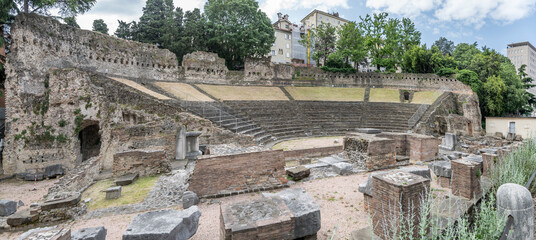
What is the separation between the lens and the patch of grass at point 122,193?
20.8 feet

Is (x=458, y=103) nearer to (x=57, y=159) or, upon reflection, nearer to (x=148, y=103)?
(x=148, y=103)

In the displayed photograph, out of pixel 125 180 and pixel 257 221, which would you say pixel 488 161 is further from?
pixel 125 180

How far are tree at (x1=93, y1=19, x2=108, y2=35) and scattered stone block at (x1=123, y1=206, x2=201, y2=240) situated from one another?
43.3 metres

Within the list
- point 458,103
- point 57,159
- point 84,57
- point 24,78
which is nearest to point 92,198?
point 57,159

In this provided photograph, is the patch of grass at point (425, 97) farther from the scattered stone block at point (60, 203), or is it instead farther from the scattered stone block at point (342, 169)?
the scattered stone block at point (60, 203)

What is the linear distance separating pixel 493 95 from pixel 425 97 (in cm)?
797

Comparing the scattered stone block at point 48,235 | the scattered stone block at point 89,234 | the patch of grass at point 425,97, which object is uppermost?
the patch of grass at point 425,97

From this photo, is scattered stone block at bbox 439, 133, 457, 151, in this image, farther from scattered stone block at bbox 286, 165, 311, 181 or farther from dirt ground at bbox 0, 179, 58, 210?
dirt ground at bbox 0, 179, 58, 210

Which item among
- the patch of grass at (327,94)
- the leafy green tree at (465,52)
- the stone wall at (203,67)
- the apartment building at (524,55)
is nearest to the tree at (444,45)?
the leafy green tree at (465,52)

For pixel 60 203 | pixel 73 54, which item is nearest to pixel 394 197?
pixel 60 203

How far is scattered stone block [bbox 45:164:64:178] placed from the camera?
13733 mm

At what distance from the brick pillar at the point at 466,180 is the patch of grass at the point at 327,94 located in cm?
2178

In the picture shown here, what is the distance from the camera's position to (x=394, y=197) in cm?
382

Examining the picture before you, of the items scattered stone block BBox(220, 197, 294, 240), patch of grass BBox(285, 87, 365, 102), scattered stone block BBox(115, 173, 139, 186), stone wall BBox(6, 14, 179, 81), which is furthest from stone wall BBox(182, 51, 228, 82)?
scattered stone block BBox(220, 197, 294, 240)
